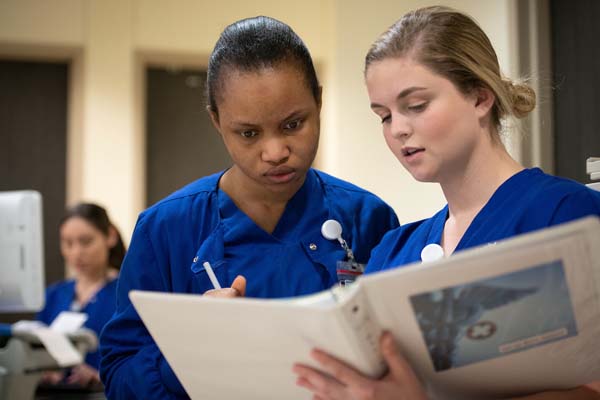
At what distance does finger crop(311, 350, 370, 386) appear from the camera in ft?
2.95

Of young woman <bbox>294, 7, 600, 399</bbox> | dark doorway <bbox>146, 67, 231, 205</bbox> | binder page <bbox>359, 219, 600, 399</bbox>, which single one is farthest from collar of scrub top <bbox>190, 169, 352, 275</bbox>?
dark doorway <bbox>146, 67, 231, 205</bbox>

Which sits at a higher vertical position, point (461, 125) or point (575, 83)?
point (575, 83)

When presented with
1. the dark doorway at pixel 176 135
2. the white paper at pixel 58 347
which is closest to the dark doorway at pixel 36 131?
the dark doorway at pixel 176 135

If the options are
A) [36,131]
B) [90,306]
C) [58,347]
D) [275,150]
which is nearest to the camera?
[275,150]

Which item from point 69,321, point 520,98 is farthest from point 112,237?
point 520,98

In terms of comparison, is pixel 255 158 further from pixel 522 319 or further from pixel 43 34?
pixel 43 34

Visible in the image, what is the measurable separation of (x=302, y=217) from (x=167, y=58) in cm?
372

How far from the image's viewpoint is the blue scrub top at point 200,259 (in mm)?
1355

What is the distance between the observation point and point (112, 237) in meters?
4.17

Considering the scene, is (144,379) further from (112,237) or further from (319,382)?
(112,237)

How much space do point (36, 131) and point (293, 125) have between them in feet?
13.1

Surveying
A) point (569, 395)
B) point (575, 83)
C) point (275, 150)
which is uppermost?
point (575, 83)

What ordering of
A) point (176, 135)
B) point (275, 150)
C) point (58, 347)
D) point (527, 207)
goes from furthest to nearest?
1. point (176, 135)
2. point (58, 347)
3. point (275, 150)
4. point (527, 207)

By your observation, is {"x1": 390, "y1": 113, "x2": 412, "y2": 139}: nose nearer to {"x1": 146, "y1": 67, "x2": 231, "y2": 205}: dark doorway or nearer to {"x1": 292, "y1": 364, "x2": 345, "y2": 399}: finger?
{"x1": 292, "y1": 364, "x2": 345, "y2": 399}: finger
